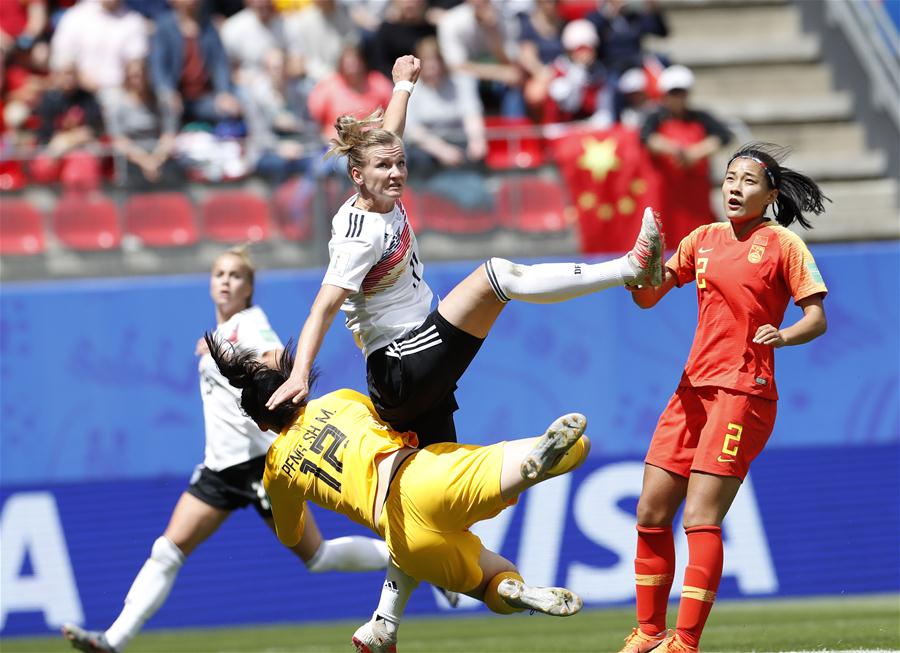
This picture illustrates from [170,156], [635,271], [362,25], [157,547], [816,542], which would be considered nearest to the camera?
[635,271]

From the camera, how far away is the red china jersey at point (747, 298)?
6.25 meters

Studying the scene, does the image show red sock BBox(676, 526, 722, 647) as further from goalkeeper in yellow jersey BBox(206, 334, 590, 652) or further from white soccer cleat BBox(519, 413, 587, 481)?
white soccer cleat BBox(519, 413, 587, 481)

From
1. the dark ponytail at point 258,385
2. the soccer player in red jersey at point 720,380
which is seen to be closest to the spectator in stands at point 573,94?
the soccer player in red jersey at point 720,380

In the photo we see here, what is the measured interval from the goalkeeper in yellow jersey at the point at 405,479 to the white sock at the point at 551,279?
1.96ft

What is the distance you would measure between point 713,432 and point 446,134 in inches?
238

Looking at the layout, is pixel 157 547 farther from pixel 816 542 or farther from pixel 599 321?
pixel 816 542

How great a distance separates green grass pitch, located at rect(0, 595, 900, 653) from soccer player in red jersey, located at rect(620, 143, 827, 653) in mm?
1141

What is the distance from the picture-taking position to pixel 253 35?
13383mm

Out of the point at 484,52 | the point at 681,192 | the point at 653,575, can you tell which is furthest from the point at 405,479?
the point at 484,52

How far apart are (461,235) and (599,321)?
126 centimetres

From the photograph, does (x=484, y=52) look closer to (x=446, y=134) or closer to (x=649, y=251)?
(x=446, y=134)

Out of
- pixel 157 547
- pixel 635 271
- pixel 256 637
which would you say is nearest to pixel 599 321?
pixel 256 637

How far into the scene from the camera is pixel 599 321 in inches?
440

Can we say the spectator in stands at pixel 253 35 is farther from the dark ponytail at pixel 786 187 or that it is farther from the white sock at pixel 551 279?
the white sock at pixel 551 279
